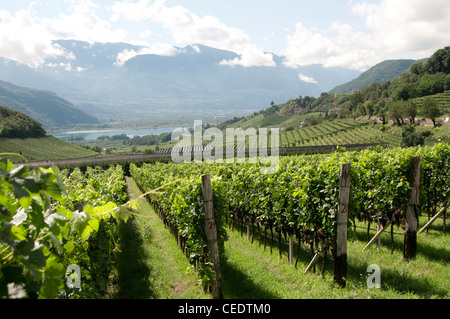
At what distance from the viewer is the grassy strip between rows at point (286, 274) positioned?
239 inches

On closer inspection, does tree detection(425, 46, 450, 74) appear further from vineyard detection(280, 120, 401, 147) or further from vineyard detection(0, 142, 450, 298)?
vineyard detection(0, 142, 450, 298)

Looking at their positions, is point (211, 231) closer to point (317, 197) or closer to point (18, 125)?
point (317, 197)

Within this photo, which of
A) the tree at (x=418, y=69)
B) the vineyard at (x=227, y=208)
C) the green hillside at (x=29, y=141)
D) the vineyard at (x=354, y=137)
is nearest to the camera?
the vineyard at (x=227, y=208)

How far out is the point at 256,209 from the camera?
32.7ft

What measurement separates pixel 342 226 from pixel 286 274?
2146 mm

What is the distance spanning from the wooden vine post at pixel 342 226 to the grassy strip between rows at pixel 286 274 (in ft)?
1.01

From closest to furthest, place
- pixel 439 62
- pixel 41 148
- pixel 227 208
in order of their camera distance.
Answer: pixel 227 208 < pixel 41 148 < pixel 439 62

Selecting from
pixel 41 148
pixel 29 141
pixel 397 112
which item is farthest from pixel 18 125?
pixel 397 112

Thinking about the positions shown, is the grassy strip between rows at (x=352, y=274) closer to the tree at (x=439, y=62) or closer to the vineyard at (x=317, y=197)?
the vineyard at (x=317, y=197)

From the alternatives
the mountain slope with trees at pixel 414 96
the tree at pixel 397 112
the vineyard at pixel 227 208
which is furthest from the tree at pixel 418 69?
the vineyard at pixel 227 208

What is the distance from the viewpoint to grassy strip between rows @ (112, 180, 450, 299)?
606cm

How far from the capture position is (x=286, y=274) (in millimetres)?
7383
